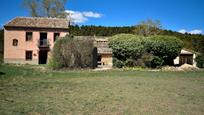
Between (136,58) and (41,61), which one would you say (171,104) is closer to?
(136,58)

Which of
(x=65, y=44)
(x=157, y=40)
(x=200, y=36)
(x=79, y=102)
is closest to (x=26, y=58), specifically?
(x=65, y=44)

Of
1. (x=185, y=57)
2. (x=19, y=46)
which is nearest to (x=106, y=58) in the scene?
(x=19, y=46)

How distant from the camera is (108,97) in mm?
11953

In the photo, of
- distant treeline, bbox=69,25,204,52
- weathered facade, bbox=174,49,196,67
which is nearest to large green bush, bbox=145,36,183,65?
weathered facade, bbox=174,49,196,67

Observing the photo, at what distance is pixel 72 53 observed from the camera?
29703mm

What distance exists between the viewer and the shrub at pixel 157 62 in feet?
111

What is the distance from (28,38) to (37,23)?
2.96 m

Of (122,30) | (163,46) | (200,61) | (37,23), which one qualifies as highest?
(122,30)

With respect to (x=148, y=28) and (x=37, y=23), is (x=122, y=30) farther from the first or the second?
(x=37, y=23)

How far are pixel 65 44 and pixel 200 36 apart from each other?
164 feet

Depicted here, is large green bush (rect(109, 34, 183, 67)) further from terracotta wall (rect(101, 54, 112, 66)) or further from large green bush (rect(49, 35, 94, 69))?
terracotta wall (rect(101, 54, 112, 66))

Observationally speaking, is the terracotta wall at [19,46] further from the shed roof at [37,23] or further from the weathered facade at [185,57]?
the weathered facade at [185,57]

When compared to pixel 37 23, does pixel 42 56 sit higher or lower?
lower

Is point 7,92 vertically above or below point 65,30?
below
